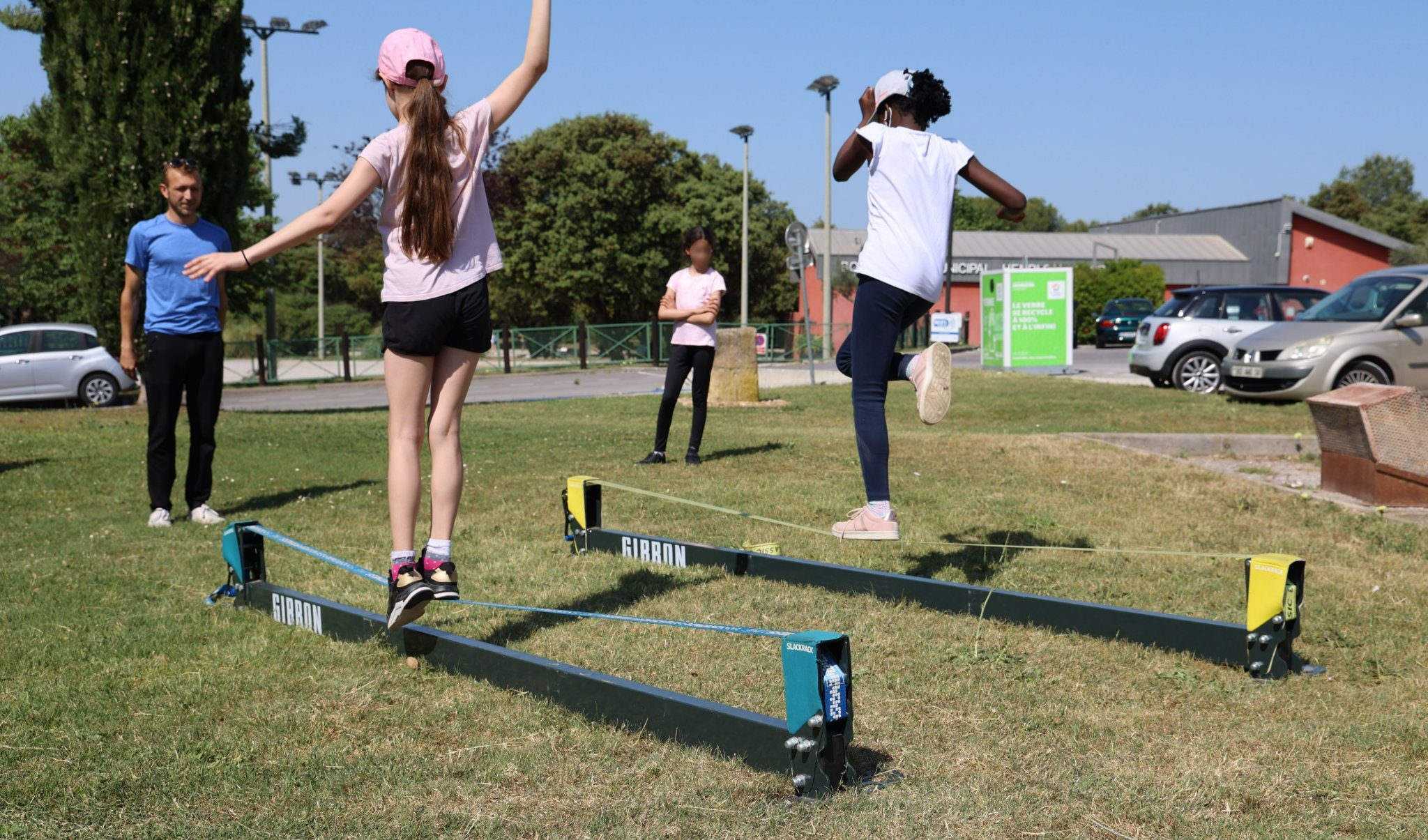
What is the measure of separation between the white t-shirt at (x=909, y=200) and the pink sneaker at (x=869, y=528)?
98 centimetres

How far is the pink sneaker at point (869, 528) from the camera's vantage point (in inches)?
186

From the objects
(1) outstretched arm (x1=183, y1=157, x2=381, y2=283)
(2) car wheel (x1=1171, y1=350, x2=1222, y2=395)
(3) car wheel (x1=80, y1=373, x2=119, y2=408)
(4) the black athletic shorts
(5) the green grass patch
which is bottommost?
(5) the green grass patch

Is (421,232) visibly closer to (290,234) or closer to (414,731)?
(290,234)

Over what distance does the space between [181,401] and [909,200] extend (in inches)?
195

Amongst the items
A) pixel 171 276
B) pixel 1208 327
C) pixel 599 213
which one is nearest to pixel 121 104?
pixel 171 276

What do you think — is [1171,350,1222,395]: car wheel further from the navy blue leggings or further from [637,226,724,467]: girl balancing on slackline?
the navy blue leggings

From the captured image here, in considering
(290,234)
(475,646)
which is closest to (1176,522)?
(475,646)

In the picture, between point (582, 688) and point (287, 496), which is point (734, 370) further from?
point (582, 688)

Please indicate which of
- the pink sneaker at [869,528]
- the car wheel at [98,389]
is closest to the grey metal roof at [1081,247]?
the car wheel at [98,389]

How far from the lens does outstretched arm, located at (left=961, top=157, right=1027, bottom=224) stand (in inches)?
187

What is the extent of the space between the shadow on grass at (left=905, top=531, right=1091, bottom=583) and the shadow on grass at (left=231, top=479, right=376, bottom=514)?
4458 millimetres

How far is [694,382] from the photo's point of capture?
374 inches

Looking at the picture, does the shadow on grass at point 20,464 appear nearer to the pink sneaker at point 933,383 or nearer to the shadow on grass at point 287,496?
the shadow on grass at point 287,496

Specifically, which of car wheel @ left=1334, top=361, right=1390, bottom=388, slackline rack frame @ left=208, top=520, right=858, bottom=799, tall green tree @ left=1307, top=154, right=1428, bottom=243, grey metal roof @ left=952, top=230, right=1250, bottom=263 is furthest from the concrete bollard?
tall green tree @ left=1307, top=154, right=1428, bottom=243
